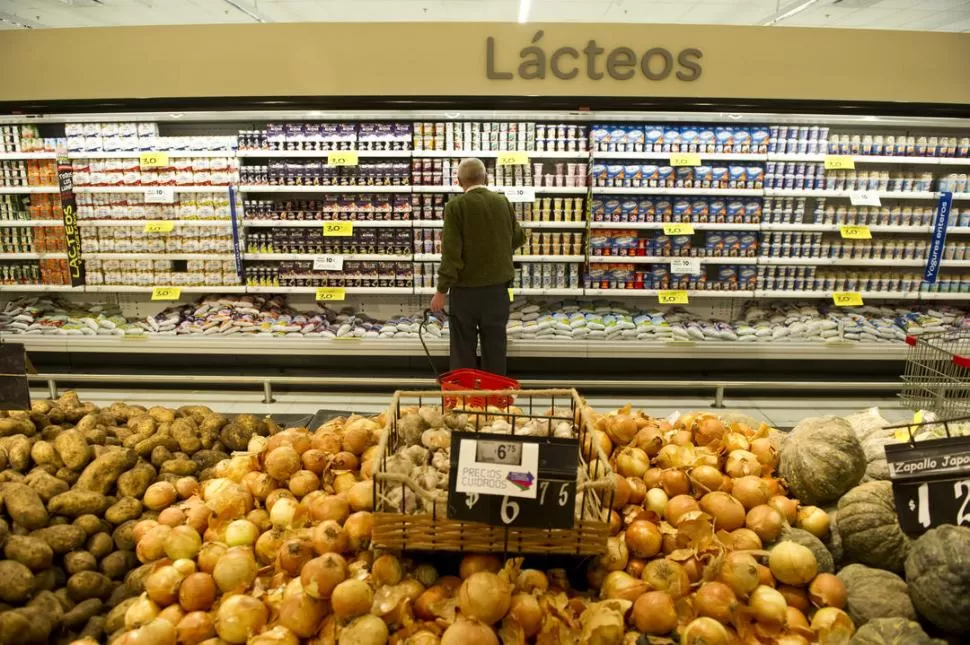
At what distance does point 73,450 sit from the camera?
2.06 meters

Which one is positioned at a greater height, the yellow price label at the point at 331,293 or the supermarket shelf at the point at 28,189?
the supermarket shelf at the point at 28,189

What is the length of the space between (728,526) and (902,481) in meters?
0.43

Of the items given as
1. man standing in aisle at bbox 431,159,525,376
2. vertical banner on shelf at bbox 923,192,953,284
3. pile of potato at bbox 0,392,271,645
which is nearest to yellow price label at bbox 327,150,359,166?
man standing in aisle at bbox 431,159,525,376

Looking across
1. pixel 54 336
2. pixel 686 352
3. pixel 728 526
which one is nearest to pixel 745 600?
pixel 728 526

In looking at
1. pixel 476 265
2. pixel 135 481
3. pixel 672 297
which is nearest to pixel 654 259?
pixel 672 297

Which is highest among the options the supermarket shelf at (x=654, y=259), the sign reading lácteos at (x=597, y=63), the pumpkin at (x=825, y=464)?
the sign reading lácteos at (x=597, y=63)

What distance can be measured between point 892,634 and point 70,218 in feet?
19.9

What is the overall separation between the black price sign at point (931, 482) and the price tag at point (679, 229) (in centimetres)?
356

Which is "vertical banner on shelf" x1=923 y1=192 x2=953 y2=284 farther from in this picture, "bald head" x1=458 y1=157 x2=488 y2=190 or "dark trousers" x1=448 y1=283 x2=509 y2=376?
"bald head" x1=458 y1=157 x2=488 y2=190

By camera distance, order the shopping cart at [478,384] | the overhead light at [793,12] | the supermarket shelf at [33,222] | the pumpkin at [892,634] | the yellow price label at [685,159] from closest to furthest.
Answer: the pumpkin at [892,634] < the shopping cart at [478,384] < the yellow price label at [685,159] < the supermarket shelf at [33,222] < the overhead light at [793,12]

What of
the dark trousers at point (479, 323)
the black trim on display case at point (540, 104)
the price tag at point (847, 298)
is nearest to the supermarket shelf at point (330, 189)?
the black trim on display case at point (540, 104)

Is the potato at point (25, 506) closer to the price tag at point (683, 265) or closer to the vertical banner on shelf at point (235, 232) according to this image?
the vertical banner on shelf at point (235, 232)

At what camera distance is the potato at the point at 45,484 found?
6.14 ft

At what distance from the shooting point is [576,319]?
4.98 m
